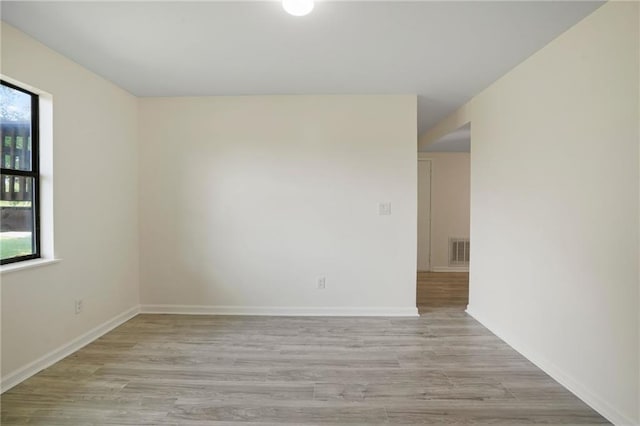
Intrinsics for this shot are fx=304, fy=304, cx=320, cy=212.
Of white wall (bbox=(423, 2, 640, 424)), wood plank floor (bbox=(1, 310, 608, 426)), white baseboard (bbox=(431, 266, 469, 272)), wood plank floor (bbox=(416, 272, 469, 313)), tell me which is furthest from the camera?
white baseboard (bbox=(431, 266, 469, 272))

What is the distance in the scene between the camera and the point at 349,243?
3326 millimetres

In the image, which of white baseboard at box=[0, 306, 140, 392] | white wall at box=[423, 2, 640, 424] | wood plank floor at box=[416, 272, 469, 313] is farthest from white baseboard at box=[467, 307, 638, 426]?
white baseboard at box=[0, 306, 140, 392]

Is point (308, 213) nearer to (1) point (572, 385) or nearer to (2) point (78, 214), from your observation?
(2) point (78, 214)

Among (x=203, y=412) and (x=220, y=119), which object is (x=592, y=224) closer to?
(x=203, y=412)

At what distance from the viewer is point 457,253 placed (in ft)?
18.3

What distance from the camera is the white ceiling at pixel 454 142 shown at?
404 centimetres

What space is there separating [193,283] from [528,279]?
10.6 ft

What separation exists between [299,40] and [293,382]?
238cm

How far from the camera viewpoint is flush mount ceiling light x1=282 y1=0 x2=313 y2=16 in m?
1.71

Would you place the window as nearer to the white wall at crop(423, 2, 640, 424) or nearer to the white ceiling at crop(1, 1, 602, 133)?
the white ceiling at crop(1, 1, 602, 133)

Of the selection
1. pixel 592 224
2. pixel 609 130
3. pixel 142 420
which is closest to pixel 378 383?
pixel 142 420

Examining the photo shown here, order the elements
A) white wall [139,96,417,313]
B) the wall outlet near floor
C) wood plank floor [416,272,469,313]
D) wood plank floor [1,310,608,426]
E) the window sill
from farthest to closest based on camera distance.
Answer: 1. wood plank floor [416,272,469,313]
2. white wall [139,96,417,313]
3. the wall outlet near floor
4. the window sill
5. wood plank floor [1,310,608,426]

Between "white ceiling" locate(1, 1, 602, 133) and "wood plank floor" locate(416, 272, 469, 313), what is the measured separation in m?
2.45

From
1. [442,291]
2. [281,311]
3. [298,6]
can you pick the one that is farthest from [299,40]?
[442,291]
